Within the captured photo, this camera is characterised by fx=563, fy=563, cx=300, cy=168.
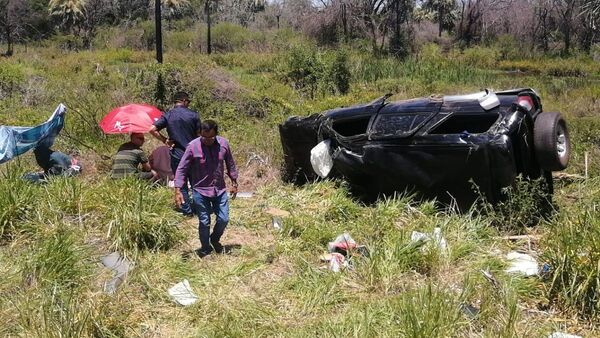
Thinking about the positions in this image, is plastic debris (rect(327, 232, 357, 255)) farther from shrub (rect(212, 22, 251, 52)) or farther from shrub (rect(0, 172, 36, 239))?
shrub (rect(212, 22, 251, 52))

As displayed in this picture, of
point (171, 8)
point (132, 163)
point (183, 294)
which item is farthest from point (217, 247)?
point (171, 8)

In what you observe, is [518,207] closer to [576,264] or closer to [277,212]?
[576,264]

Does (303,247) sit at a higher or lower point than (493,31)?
lower

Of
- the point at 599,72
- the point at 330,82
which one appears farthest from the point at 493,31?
the point at 330,82

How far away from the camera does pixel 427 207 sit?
587cm

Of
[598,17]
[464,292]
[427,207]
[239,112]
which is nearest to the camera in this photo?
[464,292]

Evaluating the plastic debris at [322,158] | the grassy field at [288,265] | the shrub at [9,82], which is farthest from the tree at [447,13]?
the plastic debris at [322,158]

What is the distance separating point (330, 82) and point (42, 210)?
1206 centimetres

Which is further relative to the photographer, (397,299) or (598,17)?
(598,17)

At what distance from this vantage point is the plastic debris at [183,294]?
429 centimetres

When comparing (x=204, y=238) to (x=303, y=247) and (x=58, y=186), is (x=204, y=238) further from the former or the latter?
(x=58, y=186)

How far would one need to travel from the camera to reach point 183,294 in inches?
173

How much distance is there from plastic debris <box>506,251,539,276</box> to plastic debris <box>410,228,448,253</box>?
549 mm

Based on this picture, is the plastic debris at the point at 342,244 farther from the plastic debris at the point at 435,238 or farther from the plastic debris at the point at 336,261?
the plastic debris at the point at 435,238
